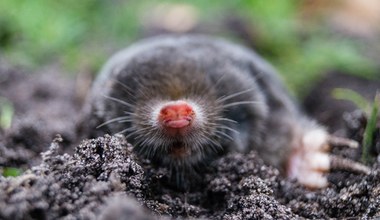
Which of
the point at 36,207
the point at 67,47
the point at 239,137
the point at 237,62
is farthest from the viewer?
→ the point at 67,47

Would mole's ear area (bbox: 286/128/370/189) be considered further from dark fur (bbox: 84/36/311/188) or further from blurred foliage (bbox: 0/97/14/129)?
blurred foliage (bbox: 0/97/14/129)

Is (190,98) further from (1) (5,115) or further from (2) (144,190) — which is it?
(1) (5,115)

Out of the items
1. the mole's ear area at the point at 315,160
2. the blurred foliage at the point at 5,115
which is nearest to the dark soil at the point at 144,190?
the mole's ear area at the point at 315,160

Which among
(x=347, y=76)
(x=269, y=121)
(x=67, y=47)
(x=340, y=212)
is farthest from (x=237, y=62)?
(x=67, y=47)

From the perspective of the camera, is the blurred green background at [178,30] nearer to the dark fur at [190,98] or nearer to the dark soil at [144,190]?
the dark fur at [190,98]

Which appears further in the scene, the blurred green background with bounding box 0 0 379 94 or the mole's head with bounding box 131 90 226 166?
the blurred green background with bounding box 0 0 379 94

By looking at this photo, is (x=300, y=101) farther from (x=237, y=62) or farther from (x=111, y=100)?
(x=111, y=100)

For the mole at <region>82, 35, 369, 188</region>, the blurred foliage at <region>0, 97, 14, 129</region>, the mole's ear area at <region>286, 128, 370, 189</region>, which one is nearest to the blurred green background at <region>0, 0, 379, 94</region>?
the blurred foliage at <region>0, 97, 14, 129</region>
